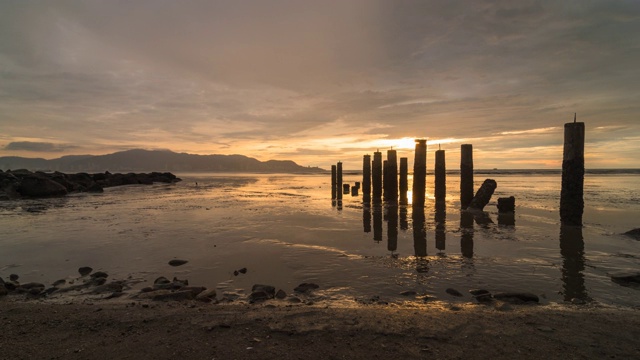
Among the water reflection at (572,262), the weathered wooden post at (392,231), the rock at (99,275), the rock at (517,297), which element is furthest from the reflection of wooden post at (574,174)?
the rock at (99,275)

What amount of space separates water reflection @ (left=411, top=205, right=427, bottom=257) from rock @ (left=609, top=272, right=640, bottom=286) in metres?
3.87

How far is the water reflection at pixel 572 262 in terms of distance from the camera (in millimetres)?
5879

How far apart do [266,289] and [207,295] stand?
1.05 metres

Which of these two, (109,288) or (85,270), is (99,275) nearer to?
(85,270)

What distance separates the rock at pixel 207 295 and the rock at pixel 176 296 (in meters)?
0.18

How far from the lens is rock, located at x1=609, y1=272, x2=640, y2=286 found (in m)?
6.31

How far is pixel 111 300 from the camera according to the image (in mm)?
5648

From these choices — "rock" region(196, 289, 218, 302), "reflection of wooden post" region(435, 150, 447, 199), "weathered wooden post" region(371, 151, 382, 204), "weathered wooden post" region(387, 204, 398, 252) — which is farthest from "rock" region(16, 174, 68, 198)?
"reflection of wooden post" region(435, 150, 447, 199)

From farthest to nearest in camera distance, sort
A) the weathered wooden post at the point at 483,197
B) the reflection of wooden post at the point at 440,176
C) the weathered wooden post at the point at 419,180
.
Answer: the reflection of wooden post at the point at 440,176, the weathered wooden post at the point at 419,180, the weathered wooden post at the point at 483,197

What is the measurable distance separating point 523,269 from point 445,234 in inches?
162

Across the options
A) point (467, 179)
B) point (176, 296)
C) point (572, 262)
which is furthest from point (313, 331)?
point (467, 179)

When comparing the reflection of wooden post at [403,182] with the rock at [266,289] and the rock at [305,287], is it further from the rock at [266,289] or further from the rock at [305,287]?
→ the rock at [266,289]

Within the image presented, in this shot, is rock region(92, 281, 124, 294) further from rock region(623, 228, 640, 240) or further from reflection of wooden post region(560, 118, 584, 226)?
reflection of wooden post region(560, 118, 584, 226)

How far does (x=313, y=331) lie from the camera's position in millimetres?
4262
